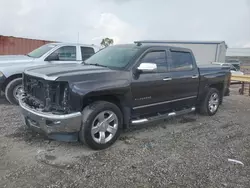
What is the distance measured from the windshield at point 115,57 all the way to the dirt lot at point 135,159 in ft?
4.75

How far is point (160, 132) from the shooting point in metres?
5.05

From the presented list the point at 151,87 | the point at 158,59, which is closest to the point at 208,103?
the point at 158,59

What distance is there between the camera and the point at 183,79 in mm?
5352

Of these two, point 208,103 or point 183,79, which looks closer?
point 183,79

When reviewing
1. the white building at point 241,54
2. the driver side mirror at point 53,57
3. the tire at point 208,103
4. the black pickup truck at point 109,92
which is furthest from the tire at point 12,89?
the white building at point 241,54

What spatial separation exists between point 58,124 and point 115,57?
6.25ft

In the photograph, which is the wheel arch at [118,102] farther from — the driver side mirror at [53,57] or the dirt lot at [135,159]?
the driver side mirror at [53,57]

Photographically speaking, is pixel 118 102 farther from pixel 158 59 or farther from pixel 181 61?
pixel 181 61

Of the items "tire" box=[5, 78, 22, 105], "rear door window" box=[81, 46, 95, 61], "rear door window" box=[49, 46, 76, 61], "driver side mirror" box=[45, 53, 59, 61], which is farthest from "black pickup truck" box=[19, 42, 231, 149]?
"rear door window" box=[81, 46, 95, 61]

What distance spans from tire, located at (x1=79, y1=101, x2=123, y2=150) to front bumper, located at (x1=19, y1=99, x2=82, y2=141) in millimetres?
125

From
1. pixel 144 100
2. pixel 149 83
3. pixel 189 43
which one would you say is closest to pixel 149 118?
pixel 144 100

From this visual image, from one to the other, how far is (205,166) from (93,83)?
2131 millimetres

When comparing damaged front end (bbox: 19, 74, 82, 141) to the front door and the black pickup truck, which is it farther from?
the front door

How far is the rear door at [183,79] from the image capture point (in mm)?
5176
